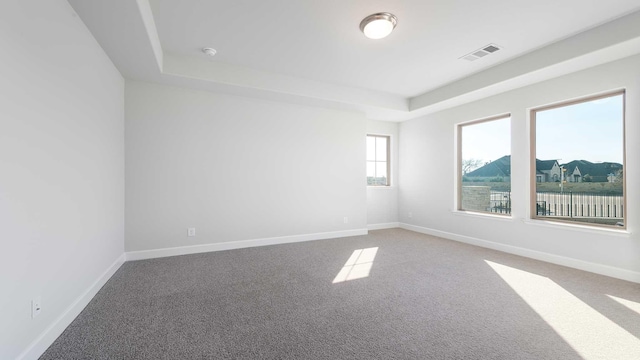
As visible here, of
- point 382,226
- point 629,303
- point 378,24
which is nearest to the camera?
point 629,303

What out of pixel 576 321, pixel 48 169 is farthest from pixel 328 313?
pixel 48 169

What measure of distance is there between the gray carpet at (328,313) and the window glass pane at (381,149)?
317 cm

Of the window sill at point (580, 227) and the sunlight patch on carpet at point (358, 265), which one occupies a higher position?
the window sill at point (580, 227)

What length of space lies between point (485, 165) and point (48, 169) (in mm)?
5735

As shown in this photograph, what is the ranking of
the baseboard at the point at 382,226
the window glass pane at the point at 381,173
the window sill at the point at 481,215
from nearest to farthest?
the window sill at the point at 481,215, the baseboard at the point at 382,226, the window glass pane at the point at 381,173

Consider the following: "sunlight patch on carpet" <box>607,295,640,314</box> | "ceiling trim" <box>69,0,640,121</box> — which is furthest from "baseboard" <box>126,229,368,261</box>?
"sunlight patch on carpet" <box>607,295,640,314</box>

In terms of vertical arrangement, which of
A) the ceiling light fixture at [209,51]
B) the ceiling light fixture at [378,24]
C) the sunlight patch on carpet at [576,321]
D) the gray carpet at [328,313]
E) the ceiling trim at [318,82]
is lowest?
the sunlight patch on carpet at [576,321]

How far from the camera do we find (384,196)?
6.28 m

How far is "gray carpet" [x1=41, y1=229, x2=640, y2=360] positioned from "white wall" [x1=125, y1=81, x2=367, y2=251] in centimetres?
73

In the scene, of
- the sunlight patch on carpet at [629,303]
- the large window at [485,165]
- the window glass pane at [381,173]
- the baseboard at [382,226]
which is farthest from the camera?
the window glass pane at [381,173]

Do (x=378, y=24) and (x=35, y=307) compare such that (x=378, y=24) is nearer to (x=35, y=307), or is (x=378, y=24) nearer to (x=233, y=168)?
(x=233, y=168)

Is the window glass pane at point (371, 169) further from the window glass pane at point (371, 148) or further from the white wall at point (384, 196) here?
the white wall at point (384, 196)

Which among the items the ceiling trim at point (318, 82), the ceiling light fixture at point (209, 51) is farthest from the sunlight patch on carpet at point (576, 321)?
the ceiling light fixture at point (209, 51)

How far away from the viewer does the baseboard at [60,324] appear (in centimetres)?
167
